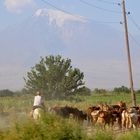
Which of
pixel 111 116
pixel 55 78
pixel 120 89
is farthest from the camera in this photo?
pixel 120 89

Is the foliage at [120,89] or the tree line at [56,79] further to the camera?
the foliage at [120,89]

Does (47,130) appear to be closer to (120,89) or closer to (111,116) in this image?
(111,116)

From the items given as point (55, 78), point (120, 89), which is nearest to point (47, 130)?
point (55, 78)

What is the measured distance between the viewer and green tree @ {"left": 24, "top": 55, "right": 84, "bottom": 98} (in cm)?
7450

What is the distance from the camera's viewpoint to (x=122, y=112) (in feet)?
105

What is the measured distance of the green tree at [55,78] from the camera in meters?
74.5

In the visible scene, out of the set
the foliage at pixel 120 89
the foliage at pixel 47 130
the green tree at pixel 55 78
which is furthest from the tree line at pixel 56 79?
the foliage at pixel 47 130

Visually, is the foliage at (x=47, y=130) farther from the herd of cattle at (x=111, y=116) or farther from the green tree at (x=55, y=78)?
the green tree at (x=55, y=78)

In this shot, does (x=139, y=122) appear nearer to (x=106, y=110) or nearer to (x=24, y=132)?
(x=106, y=110)

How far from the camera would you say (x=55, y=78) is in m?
75.8

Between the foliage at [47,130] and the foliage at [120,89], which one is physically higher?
the foliage at [120,89]

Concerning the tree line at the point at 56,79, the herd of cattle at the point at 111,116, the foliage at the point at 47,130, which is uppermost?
the tree line at the point at 56,79

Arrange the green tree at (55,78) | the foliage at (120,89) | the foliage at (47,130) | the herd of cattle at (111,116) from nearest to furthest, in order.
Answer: the foliage at (47,130) < the herd of cattle at (111,116) < the green tree at (55,78) < the foliage at (120,89)

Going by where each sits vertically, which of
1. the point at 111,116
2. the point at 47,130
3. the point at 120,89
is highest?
the point at 120,89
